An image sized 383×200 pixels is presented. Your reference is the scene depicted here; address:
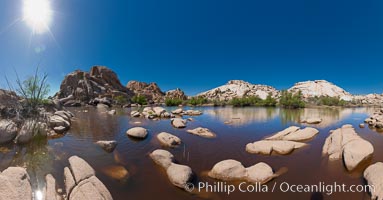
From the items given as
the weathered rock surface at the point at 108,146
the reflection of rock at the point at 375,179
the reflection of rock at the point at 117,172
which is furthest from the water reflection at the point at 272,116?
the reflection of rock at the point at 117,172

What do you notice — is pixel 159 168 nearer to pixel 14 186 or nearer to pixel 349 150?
pixel 14 186

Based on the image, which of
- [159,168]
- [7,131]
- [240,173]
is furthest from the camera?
[7,131]

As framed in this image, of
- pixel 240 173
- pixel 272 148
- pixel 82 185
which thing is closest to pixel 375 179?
pixel 272 148

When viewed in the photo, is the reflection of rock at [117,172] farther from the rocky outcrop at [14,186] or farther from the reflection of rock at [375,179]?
the reflection of rock at [375,179]

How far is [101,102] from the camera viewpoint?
91.0 m

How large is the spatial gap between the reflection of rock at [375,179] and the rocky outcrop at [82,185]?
12.5 meters

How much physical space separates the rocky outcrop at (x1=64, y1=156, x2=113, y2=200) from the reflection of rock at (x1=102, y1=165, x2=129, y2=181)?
1.58 metres

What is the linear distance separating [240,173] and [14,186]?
1118 cm

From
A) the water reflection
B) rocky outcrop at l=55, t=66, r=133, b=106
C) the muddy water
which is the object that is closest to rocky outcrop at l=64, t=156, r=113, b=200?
the muddy water

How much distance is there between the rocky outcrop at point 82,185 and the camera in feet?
22.4

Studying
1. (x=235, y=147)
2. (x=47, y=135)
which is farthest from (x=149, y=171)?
(x=47, y=135)

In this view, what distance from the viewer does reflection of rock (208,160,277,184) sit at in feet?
32.0

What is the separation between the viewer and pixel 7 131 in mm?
14734

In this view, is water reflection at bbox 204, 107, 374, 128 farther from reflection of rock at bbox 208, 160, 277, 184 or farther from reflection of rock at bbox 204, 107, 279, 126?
reflection of rock at bbox 208, 160, 277, 184
